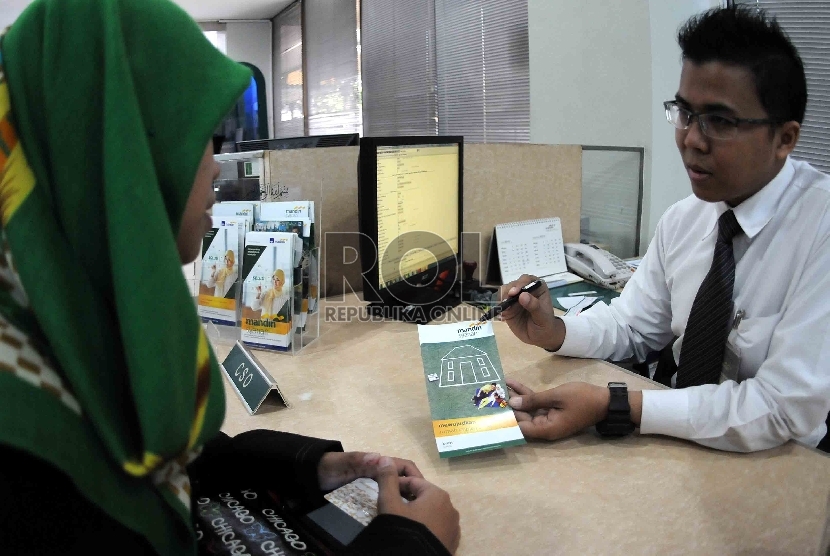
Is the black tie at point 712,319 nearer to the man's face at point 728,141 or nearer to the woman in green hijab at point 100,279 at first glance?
the man's face at point 728,141

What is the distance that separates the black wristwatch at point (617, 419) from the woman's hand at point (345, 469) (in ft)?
1.13

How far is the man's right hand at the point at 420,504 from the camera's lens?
0.68m

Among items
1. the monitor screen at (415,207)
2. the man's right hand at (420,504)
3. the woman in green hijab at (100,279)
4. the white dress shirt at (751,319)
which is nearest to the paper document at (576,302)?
the white dress shirt at (751,319)

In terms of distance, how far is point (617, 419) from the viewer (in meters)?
0.95

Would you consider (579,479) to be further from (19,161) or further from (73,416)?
(19,161)

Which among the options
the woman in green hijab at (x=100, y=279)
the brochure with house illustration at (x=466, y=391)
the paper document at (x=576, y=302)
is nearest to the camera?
the woman in green hijab at (x=100, y=279)

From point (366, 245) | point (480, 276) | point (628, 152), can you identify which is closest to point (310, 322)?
point (366, 245)

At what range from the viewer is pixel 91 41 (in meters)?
0.50

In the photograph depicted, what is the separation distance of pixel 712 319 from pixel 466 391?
56cm

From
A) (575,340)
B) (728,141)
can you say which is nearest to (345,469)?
(575,340)

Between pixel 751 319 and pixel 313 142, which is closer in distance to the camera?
pixel 751 319

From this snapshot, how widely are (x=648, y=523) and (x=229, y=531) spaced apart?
0.53 metres

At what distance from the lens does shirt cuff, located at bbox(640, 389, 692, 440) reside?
0.94m

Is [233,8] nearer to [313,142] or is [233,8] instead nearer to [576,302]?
[313,142]
